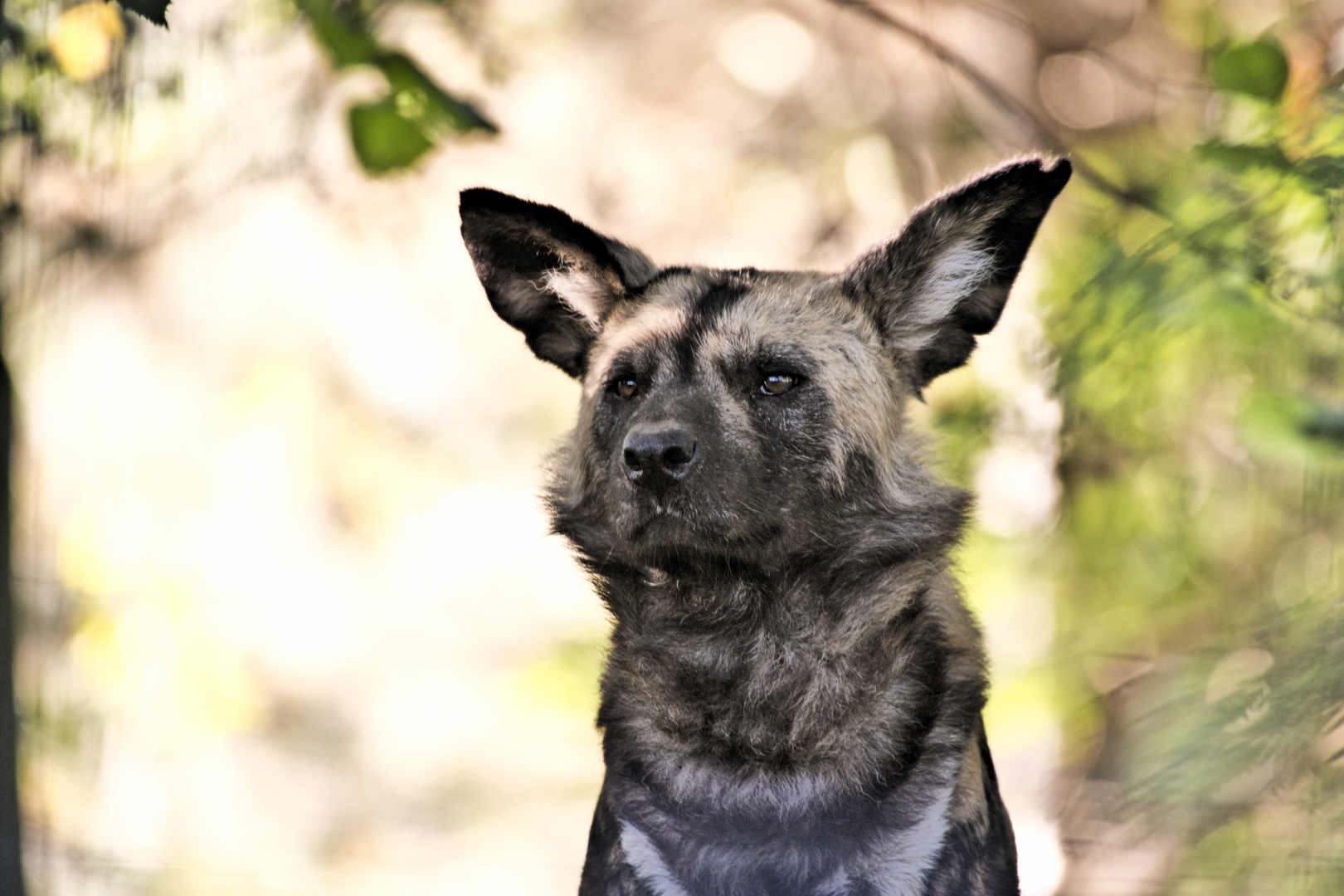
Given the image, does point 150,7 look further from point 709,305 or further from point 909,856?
point 909,856

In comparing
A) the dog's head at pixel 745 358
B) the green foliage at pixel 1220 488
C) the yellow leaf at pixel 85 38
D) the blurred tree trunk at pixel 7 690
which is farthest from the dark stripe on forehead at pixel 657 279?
the blurred tree trunk at pixel 7 690

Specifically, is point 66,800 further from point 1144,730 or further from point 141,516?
point 1144,730

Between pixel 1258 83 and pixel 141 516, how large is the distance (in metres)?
3.53

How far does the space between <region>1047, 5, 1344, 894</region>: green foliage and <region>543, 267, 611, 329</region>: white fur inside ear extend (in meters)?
1.19

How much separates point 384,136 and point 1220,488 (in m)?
3.30

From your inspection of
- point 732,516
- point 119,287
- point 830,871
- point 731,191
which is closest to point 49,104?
point 119,287

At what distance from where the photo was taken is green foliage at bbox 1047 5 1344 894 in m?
1.87

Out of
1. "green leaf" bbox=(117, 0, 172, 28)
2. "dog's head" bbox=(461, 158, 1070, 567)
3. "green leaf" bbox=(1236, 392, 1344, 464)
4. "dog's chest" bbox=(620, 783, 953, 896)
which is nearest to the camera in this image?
"green leaf" bbox=(117, 0, 172, 28)

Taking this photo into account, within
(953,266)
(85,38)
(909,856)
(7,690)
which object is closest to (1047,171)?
(953,266)

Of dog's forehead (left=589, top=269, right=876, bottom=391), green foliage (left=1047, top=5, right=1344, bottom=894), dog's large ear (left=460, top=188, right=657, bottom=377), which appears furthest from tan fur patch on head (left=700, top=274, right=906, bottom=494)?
green foliage (left=1047, top=5, right=1344, bottom=894)

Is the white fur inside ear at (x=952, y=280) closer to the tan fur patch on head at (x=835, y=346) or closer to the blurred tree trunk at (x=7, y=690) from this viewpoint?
the tan fur patch on head at (x=835, y=346)

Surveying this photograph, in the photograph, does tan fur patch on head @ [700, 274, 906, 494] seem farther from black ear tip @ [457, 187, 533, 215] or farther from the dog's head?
black ear tip @ [457, 187, 533, 215]

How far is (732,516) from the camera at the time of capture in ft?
7.33

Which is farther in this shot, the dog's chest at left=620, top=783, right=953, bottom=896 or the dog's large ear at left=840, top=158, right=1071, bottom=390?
the dog's large ear at left=840, top=158, right=1071, bottom=390
